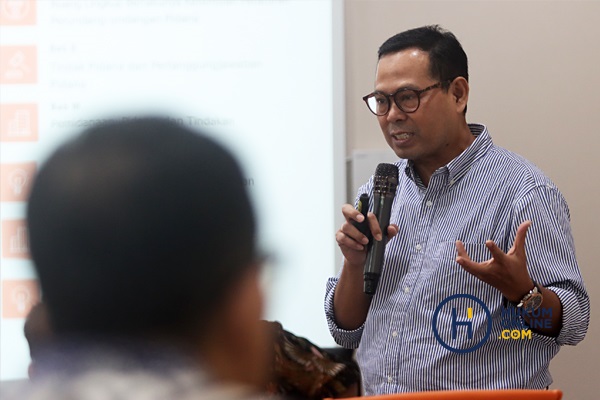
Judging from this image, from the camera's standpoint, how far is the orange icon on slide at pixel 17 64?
2797 millimetres

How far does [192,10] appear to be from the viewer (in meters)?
2.81

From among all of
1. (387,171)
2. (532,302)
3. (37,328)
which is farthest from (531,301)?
(37,328)

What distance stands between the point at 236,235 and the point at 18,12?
3.94ft

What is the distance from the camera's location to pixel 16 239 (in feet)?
9.22

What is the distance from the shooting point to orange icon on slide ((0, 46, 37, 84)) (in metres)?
2.80

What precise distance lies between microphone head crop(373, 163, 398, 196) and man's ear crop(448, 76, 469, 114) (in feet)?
0.86

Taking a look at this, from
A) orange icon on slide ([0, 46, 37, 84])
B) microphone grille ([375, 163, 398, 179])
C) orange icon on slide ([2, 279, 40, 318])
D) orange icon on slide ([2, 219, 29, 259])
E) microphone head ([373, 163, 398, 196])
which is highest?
orange icon on slide ([0, 46, 37, 84])

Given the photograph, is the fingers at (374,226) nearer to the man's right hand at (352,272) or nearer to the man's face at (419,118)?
the man's right hand at (352,272)

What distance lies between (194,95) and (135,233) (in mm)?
582

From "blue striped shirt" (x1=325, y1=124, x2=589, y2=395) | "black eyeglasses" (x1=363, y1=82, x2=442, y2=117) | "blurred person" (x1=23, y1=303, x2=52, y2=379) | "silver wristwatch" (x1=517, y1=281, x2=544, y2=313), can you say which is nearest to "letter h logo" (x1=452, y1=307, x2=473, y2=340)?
"blue striped shirt" (x1=325, y1=124, x2=589, y2=395)

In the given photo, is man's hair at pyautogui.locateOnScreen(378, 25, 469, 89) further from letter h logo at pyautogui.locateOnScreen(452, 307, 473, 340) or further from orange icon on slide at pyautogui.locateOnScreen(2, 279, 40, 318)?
orange icon on slide at pyautogui.locateOnScreen(2, 279, 40, 318)

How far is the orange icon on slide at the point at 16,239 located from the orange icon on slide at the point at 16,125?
0.32 meters

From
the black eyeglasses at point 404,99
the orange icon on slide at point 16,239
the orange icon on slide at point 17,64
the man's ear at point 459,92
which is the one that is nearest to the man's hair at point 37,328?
the orange icon on slide at point 16,239

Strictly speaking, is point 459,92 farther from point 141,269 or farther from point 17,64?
point 17,64
